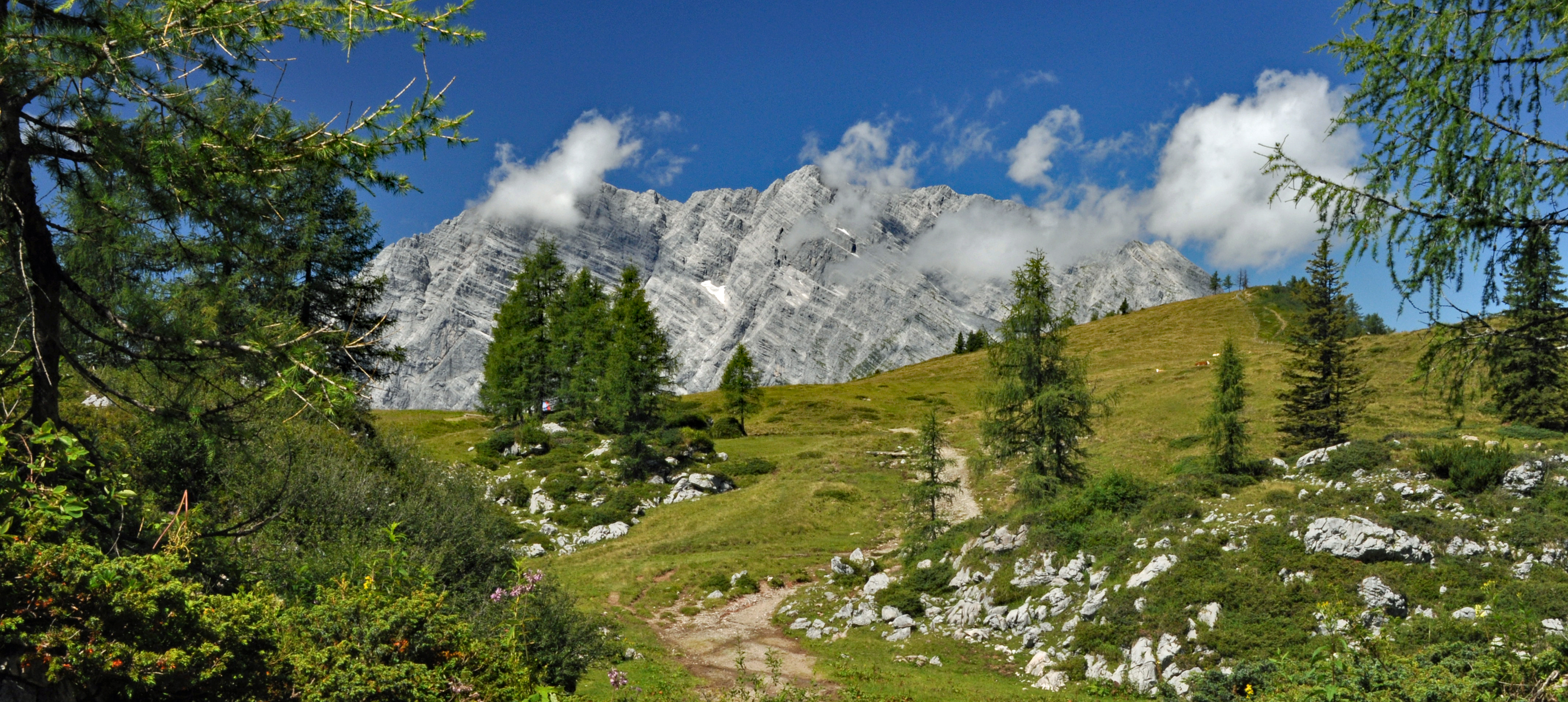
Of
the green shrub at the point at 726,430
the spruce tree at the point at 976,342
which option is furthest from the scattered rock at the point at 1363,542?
the spruce tree at the point at 976,342

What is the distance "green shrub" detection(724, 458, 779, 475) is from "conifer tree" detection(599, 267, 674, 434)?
564cm

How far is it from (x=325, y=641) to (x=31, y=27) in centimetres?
516

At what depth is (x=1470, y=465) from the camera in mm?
19453

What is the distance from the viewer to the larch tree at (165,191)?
5.04m

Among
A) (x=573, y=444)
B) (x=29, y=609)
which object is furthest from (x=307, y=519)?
(x=573, y=444)

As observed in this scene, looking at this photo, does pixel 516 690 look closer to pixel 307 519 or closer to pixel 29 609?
pixel 29 609

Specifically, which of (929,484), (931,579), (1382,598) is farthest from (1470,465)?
(929,484)

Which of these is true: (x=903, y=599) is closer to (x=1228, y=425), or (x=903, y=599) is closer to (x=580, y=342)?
(x=1228, y=425)

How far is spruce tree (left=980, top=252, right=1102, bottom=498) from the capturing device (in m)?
26.6

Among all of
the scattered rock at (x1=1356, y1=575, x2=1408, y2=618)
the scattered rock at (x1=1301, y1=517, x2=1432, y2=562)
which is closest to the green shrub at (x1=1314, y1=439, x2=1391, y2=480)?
the scattered rock at (x1=1301, y1=517, x2=1432, y2=562)

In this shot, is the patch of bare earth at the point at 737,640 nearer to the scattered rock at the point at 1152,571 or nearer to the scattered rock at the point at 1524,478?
the scattered rock at the point at 1152,571

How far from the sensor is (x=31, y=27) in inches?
195

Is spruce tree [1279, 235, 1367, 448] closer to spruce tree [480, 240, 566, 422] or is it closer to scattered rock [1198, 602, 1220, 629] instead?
scattered rock [1198, 602, 1220, 629]

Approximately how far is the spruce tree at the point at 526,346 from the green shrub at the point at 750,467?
16.7 m
